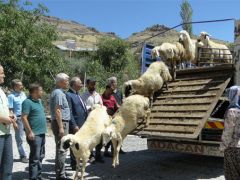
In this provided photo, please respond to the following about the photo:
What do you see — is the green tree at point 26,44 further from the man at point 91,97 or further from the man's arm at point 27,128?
the man's arm at point 27,128

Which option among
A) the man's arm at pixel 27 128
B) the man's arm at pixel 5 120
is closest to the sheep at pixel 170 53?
the man's arm at pixel 27 128

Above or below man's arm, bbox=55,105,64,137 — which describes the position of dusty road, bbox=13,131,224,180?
below

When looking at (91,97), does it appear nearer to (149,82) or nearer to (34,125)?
(149,82)

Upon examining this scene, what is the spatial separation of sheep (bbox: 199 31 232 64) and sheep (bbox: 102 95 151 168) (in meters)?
2.84

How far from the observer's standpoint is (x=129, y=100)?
23.3 ft

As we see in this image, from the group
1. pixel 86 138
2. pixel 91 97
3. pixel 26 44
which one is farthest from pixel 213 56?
pixel 26 44

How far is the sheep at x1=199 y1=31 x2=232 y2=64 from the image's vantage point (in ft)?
30.1

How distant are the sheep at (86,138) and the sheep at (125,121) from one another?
0.13 m

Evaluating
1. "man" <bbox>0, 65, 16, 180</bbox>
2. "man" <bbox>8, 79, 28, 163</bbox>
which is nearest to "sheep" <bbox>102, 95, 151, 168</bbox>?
"man" <bbox>0, 65, 16, 180</bbox>

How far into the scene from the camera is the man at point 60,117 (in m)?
6.85

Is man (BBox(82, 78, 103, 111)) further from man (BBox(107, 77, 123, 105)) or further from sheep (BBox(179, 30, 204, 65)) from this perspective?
sheep (BBox(179, 30, 204, 65))

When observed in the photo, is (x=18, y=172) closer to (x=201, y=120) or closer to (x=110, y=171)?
(x=110, y=171)

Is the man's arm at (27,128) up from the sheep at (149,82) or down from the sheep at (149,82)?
down

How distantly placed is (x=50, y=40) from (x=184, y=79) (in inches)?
369
